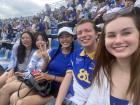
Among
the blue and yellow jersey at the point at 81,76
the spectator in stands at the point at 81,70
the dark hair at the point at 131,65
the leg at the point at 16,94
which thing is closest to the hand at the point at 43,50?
the leg at the point at 16,94

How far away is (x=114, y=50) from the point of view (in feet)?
4.97

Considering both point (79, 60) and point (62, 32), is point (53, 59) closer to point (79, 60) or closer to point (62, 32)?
point (62, 32)

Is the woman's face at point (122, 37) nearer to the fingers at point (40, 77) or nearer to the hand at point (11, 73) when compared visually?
the fingers at point (40, 77)

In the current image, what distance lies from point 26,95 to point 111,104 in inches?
62.0

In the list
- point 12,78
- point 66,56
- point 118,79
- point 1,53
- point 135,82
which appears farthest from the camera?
point 1,53

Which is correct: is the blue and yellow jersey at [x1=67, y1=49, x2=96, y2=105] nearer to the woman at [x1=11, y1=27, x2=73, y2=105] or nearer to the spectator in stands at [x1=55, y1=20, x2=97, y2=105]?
the spectator in stands at [x1=55, y1=20, x2=97, y2=105]

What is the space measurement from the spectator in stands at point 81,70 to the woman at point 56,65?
0.35m

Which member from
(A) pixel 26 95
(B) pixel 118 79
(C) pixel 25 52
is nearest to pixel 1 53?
(C) pixel 25 52

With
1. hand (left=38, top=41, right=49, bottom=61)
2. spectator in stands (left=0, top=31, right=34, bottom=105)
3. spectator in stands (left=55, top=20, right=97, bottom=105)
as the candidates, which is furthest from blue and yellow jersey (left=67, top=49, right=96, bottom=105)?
spectator in stands (left=0, top=31, right=34, bottom=105)

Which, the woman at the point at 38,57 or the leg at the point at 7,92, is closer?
the leg at the point at 7,92

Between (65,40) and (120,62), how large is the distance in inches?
55.8

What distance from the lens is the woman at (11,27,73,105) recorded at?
288 centimetres

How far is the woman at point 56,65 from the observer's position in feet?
9.45

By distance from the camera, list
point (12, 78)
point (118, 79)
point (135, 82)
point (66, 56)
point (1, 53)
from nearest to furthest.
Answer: point (135, 82) < point (118, 79) < point (66, 56) < point (12, 78) < point (1, 53)
